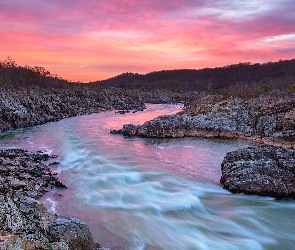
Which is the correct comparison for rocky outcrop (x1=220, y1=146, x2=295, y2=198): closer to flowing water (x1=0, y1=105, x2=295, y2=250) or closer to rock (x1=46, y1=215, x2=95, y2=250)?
flowing water (x1=0, y1=105, x2=295, y2=250)

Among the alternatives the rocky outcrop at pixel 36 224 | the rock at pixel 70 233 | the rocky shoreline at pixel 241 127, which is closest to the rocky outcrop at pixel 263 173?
the rocky shoreline at pixel 241 127

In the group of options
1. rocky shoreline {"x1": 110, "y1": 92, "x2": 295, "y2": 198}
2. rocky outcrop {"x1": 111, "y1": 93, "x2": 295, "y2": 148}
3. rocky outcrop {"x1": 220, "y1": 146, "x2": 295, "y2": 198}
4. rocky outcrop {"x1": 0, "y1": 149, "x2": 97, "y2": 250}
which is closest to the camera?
rocky outcrop {"x1": 0, "y1": 149, "x2": 97, "y2": 250}

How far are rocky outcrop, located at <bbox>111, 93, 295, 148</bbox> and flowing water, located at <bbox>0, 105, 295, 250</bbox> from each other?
212 inches

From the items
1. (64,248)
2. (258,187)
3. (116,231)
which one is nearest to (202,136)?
(258,187)

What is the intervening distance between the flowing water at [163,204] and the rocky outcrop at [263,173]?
0.37 m

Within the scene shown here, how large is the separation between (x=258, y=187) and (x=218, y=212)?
228cm

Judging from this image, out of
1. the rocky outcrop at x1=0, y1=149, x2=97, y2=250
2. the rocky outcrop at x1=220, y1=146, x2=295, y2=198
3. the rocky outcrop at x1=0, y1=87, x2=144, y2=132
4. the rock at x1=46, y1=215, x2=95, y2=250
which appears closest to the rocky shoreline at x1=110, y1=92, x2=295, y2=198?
the rocky outcrop at x1=220, y1=146, x2=295, y2=198

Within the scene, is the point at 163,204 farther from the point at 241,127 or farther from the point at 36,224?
the point at 241,127

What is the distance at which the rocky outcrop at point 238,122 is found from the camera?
2539cm

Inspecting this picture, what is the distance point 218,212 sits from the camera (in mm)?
11750

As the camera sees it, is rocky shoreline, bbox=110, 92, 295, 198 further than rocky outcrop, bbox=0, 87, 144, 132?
No

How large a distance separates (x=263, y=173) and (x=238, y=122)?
16.0m

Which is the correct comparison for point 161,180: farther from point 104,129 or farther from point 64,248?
point 104,129

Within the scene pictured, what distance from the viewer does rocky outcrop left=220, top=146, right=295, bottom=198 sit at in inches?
495
